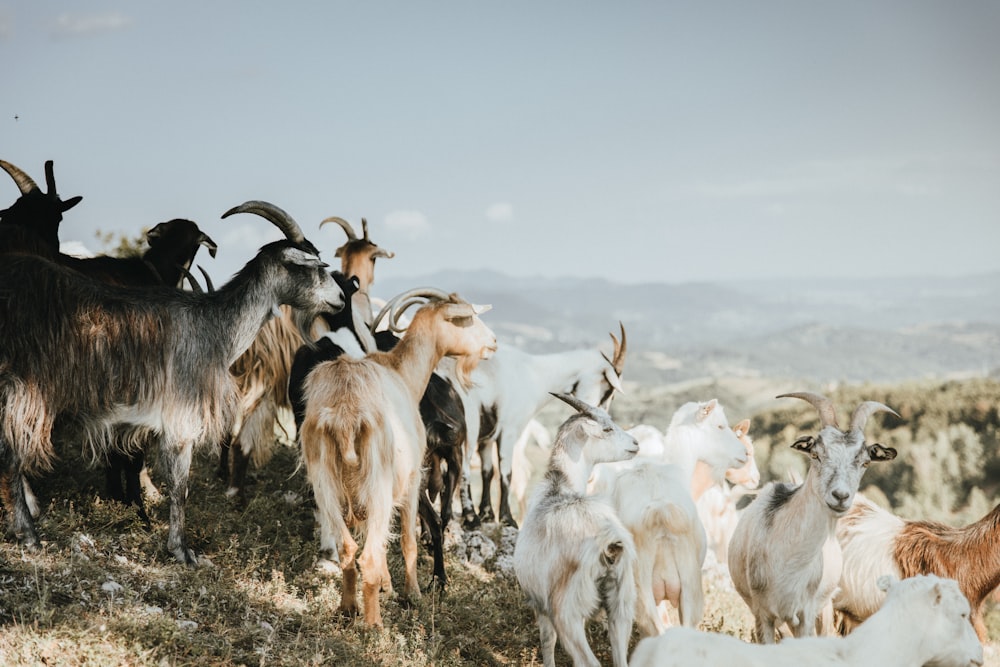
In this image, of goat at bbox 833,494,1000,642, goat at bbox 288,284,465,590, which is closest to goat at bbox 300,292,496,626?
goat at bbox 288,284,465,590

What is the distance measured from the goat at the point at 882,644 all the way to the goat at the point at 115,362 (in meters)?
3.41

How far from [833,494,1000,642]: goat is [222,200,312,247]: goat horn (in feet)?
16.4

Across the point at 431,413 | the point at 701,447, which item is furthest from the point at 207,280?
the point at 701,447

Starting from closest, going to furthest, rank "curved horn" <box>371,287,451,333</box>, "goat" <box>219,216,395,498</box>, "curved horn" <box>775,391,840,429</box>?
"curved horn" <box>775,391,840,429</box> < "curved horn" <box>371,287,451,333</box> < "goat" <box>219,216,395,498</box>

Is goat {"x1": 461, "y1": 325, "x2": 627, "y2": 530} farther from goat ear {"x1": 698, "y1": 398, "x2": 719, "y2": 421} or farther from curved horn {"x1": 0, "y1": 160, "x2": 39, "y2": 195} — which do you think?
curved horn {"x1": 0, "y1": 160, "x2": 39, "y2": 195}

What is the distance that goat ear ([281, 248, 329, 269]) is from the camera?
6766 millimetres

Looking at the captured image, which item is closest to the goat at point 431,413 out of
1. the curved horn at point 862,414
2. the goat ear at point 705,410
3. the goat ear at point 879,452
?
the goat ear at point 705,410

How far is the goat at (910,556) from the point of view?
22.0 ft

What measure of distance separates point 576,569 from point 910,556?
3.09 meters

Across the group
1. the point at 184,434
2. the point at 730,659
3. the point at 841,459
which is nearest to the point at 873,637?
the point at 730,659

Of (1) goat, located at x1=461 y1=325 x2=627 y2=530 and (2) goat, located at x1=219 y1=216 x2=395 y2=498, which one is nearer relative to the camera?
(2) goat, located at x1=219 y1=216 x2=395 y2=498

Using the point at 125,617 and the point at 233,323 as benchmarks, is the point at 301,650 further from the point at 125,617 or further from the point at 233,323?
the point at 233,323

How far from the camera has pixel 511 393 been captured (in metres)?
9.97

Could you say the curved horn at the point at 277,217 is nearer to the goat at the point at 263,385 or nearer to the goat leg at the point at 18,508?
the goat at the point at 263,385
